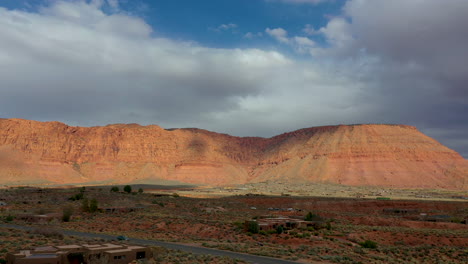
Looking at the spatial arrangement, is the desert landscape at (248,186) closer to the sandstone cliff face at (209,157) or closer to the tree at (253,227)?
the tree at (253,227)

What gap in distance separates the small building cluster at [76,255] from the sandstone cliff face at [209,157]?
4663 inches

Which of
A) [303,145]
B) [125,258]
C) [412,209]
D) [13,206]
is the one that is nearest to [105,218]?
[13,206]

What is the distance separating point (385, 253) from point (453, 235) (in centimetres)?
990

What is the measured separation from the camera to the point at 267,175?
15112cm

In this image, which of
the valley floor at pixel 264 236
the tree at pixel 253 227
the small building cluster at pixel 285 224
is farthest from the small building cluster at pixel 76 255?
the small building cluster at pixel 285 224

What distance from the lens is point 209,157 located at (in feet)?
526

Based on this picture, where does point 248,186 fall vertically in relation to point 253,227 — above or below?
above

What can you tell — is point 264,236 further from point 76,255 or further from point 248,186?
point 248,186

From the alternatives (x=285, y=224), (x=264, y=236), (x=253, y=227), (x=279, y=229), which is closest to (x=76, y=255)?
(x=264, y=236)

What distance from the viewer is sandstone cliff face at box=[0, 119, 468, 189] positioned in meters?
128

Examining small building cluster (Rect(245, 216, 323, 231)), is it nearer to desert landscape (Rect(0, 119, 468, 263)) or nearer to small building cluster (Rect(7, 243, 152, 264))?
desert landscape (Rect(0, 119, 468, 263))

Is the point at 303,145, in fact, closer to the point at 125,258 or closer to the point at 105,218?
the point at 105,218

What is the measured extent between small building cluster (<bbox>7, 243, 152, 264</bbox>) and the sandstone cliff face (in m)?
118

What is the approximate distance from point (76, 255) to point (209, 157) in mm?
146460
